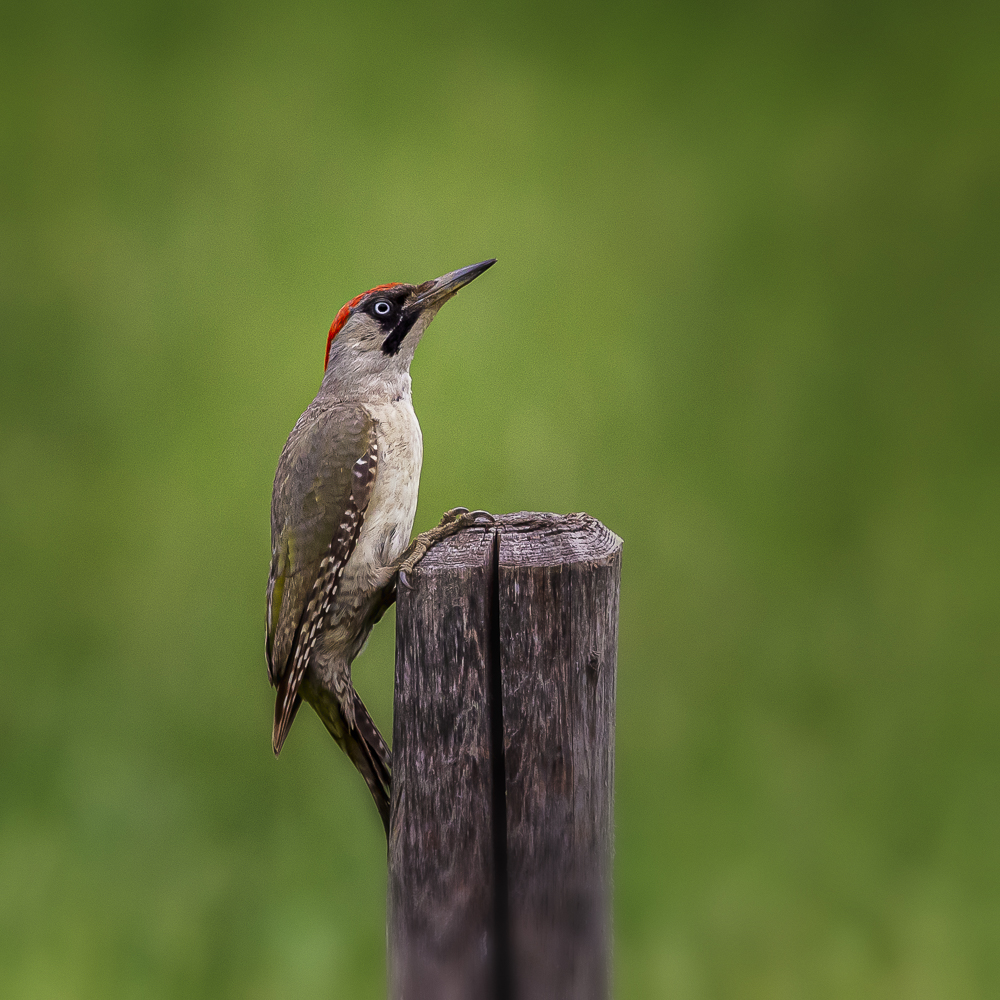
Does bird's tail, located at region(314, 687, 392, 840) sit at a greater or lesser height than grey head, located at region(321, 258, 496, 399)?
lesser

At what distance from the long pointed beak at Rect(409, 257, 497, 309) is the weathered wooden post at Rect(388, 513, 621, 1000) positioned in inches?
56.2

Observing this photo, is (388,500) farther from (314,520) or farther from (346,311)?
(346,311)

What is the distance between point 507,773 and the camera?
2.23 m

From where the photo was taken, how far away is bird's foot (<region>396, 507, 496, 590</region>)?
2.67 metres

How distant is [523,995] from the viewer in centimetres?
225

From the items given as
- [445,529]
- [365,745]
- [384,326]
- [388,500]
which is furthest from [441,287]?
[365,745]

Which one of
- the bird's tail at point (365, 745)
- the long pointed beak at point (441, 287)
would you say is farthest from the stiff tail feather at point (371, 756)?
the long pointed beak at point (441, 287)

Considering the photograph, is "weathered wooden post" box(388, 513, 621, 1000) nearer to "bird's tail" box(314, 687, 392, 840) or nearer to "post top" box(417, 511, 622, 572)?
"post top" box(417, 511, 622, 572)

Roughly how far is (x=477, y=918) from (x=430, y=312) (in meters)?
2.06

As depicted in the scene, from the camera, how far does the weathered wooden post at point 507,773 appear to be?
2221 mm

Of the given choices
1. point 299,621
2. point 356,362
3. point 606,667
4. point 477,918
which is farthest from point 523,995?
point 356,362

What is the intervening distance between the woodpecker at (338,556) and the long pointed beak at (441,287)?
407mm

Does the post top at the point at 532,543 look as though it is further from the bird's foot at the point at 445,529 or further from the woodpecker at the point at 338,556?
the woodpecker at the point at 338,556

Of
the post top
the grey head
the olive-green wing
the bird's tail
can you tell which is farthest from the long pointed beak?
the bird's tail
